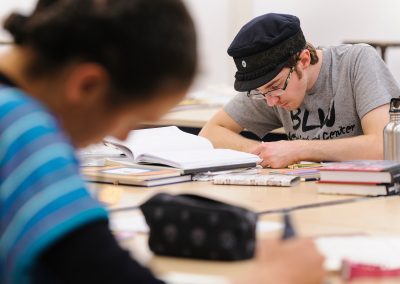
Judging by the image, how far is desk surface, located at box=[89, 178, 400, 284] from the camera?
1.42 metres

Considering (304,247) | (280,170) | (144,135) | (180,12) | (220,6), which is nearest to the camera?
(180,12)

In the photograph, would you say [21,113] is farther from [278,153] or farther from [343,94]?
[343,94]

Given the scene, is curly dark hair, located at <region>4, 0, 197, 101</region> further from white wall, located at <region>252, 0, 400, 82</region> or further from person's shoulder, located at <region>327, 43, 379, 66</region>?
white wall, located at <region>252, 0, 400, 82</region>

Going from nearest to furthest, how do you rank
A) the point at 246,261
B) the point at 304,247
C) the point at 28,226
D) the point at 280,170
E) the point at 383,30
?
the point at 28,226
the point at 304,247
the point at 246,261
the point at 280,170
the point at 383,30

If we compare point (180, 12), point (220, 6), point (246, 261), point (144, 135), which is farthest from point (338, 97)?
point (220, 6)

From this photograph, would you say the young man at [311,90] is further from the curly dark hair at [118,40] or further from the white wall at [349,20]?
the white wall at [349,20]

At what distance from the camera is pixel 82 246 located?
0.96 meters

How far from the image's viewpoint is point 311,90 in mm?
3197

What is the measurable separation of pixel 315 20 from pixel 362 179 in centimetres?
525

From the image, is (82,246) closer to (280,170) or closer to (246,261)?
(246,261)

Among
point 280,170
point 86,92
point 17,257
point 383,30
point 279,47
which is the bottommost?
point 383,30

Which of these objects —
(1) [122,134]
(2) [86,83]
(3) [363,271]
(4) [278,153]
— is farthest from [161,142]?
(2) [86,83]

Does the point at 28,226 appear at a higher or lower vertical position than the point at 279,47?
higher

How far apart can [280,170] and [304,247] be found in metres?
1.48
